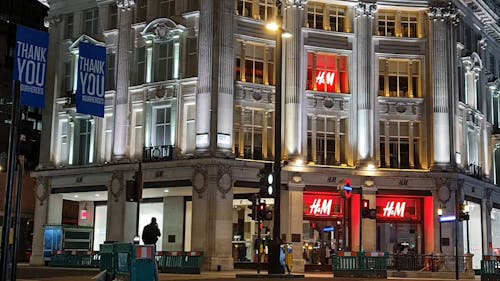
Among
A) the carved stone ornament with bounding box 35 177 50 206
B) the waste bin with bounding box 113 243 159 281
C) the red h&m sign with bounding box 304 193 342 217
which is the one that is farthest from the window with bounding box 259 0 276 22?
the waste bin with bounding box 113 243 159 281

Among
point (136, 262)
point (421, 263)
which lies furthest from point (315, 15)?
point (136, 262)

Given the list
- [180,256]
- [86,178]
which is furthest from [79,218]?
[180,256]

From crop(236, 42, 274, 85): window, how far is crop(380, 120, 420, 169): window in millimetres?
7605

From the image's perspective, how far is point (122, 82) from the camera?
4416cm

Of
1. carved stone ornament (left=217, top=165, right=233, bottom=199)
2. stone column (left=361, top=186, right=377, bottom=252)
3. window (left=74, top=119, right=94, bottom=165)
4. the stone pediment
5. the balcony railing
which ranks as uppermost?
the stone pediment

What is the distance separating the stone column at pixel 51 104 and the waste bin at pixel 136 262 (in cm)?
3099

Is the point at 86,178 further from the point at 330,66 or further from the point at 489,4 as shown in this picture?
the point at 489,4

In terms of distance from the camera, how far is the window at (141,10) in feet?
145

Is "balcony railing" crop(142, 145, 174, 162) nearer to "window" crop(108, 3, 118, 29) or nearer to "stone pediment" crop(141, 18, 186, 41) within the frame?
"stone pediment" crop(141, 18, 186, 41)

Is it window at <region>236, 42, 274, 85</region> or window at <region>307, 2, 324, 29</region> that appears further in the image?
window at <region>307, 2, 324, 29</region>

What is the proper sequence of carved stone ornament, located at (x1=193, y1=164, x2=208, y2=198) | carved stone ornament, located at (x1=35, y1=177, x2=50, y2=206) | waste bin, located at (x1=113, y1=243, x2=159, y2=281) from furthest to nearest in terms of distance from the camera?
carved stone ornament, located at (x1=35, y1=177, x2=50, y2=206) < carved stone ornament, located at (x1=193, y1=164, x2=208, y2=198) < waste bin, located at (x1=113, y1=243, x2=159, y2=281)

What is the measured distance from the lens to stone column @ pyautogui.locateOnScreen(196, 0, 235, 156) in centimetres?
4009

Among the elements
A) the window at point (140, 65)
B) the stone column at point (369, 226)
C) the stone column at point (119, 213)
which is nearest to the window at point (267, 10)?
the window at point (140, 65)

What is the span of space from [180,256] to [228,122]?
26.4 feet
